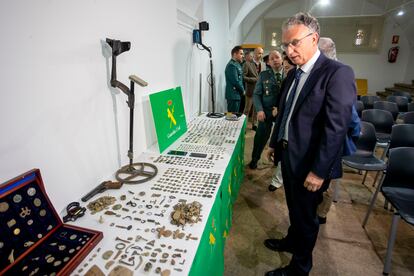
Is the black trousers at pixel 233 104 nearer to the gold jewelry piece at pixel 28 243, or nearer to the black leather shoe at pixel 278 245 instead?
the black leather shoe at pixel 278 245

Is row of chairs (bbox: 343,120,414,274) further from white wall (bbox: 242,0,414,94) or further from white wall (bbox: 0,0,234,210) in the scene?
white wall (bbox: 242,0,414,94)

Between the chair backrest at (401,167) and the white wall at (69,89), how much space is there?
6.02 feet

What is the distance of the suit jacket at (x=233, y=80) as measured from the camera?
3.85 m

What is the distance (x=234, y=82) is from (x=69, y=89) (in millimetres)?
3190

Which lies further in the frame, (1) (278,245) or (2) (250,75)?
(2) (250,75)

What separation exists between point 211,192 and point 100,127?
2.28 ft

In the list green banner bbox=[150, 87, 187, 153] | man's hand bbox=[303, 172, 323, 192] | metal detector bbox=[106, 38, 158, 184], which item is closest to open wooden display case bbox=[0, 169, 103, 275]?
metal detector bbox=[106, 38, 158, 184]

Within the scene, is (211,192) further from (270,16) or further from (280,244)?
(270,16)

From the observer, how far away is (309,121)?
1.18 metres

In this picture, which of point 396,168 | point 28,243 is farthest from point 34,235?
point 396,168

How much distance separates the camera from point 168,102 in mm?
1831

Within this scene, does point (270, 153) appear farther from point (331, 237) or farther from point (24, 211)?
point (24, 211)

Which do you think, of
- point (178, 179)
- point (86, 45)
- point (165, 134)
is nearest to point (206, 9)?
point (165, 134)

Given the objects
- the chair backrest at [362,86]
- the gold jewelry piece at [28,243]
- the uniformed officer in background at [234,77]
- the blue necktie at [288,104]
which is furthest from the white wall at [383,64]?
the gold jewelry piece at [28,243]
